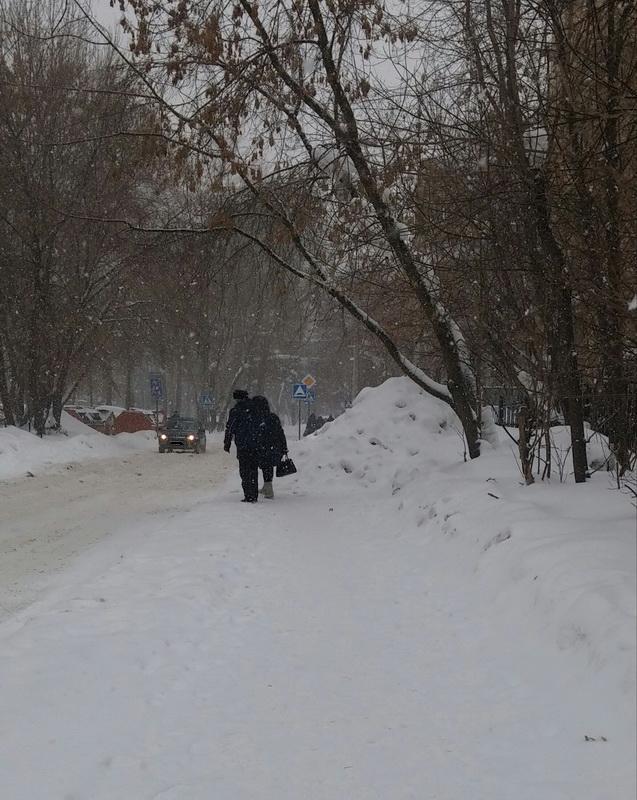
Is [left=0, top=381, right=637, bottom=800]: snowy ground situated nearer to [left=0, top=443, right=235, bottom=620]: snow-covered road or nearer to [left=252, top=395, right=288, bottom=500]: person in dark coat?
[left=0, top=443, right=235, bottom=620]: snow-covered road

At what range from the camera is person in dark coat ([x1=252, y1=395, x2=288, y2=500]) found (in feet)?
37.6

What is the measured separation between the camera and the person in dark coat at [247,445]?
11203 mm

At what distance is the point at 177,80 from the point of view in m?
9.08

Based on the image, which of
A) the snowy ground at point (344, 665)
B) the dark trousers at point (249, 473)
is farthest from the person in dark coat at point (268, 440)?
the snowy ground at point (344, 665)

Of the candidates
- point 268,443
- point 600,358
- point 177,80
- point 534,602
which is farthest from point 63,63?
point 534,602

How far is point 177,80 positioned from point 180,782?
8556 mm

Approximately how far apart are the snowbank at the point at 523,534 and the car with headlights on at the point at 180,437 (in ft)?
49.0

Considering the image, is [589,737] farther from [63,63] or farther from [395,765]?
[63,63]

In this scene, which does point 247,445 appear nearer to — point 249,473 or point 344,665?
point 249,473

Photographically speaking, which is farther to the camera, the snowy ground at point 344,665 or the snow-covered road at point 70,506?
the snow-covered road at point 70,506

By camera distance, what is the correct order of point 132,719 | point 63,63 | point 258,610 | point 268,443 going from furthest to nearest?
point 63,63, point 268,443, point 258,610, point 132,719

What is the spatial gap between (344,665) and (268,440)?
23.7ft

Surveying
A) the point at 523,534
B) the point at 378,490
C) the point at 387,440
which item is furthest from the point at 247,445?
the point at 523,534

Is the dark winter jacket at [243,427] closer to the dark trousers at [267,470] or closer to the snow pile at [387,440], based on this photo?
the dark trousers at [267,470]
